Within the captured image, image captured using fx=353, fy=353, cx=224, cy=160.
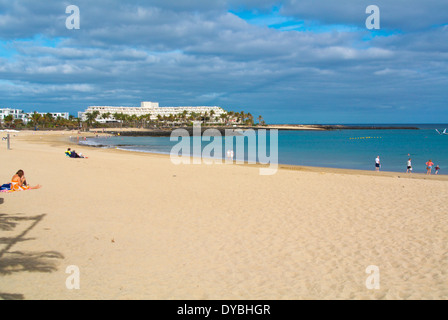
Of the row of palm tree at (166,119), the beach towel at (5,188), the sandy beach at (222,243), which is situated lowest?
the sandy beach at (222,243)

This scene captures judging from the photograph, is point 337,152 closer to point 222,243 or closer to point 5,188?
point 5,188

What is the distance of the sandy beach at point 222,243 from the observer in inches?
195

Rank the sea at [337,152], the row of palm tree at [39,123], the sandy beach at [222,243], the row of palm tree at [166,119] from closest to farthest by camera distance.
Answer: the sandy beach at [222,243] → the sea at [337,152] → the row of palm tree at [39,123] → the row of palm tree at [166,119]

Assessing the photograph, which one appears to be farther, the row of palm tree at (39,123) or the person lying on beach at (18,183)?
the row of palm tree at (39,123)

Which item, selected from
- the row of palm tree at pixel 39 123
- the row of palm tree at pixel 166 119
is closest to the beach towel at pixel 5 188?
the row of palm tree at pixel 39 123

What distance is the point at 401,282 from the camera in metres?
5.16

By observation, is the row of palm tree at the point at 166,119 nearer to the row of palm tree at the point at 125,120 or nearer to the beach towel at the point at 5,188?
the row of palm tree at the point at 125,120

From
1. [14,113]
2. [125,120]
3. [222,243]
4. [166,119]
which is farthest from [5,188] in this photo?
[14,113]

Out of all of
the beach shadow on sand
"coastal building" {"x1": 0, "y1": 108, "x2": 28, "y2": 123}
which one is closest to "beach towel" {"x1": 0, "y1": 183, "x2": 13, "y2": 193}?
the beach shadow on sand

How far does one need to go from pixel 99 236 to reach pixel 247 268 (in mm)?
3304

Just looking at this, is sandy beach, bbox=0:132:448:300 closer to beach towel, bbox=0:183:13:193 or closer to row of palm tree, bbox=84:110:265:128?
beach towel, bbox=0:183:13:193

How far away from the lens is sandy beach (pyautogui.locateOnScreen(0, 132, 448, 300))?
Result: 4.96m
